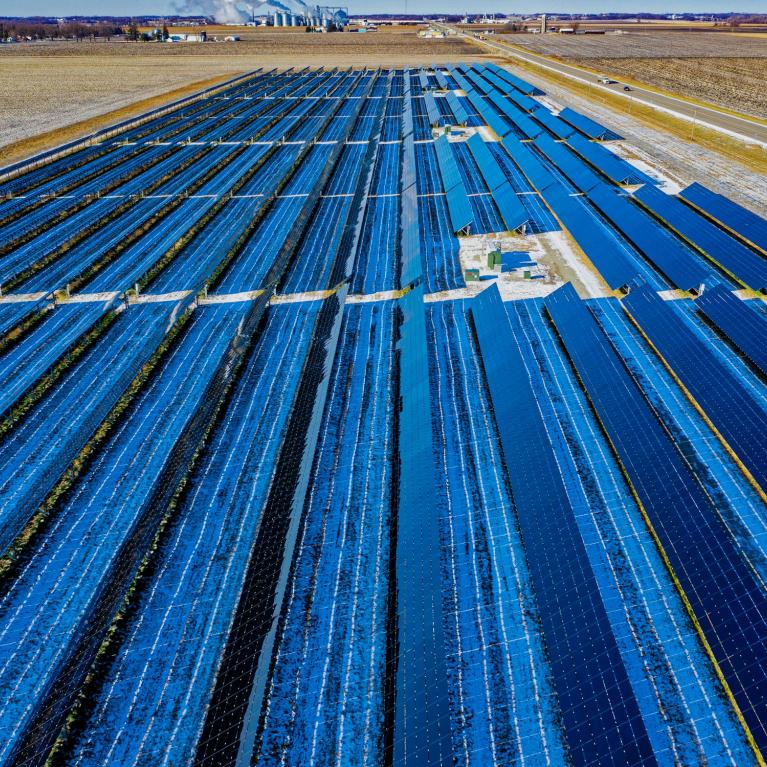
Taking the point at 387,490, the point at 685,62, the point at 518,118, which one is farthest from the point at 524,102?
the point at 685,62

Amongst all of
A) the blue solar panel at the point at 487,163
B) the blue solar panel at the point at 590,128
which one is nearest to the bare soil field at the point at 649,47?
the blue solar panel at the point at 590,128

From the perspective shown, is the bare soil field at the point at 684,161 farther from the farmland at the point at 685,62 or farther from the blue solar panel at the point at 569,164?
the farmland at the point at 685,62

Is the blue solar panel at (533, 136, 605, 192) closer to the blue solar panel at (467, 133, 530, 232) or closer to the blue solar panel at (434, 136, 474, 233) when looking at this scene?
the blue solar panel at (467, 133, 530, 232)

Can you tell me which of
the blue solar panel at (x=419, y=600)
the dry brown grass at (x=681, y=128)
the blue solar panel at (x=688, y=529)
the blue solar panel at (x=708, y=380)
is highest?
the dry brown grass at (x=681, y=128)

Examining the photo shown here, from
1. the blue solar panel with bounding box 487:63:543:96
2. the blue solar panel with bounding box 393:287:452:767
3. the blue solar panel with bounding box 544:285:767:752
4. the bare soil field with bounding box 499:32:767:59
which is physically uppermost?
the bare soil field with bounding box 499:32:767:59

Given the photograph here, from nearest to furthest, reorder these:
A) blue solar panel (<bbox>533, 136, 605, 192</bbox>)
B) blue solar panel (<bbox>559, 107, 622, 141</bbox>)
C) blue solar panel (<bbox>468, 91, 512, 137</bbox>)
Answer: blue solar panel (<bbox>533, 136, 605, 192</bbox>), blue solar panel (<bbox>559, 107, 622, 141</bbox>), blue solar panel (<bbox>468, 91, 512, 137</bbox>)

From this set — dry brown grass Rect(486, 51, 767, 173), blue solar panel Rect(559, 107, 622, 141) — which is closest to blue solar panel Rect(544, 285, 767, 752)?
dry brown grass Rect(486, 51, 767, 173)

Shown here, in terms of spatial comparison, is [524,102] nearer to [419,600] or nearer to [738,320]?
[738,320]
